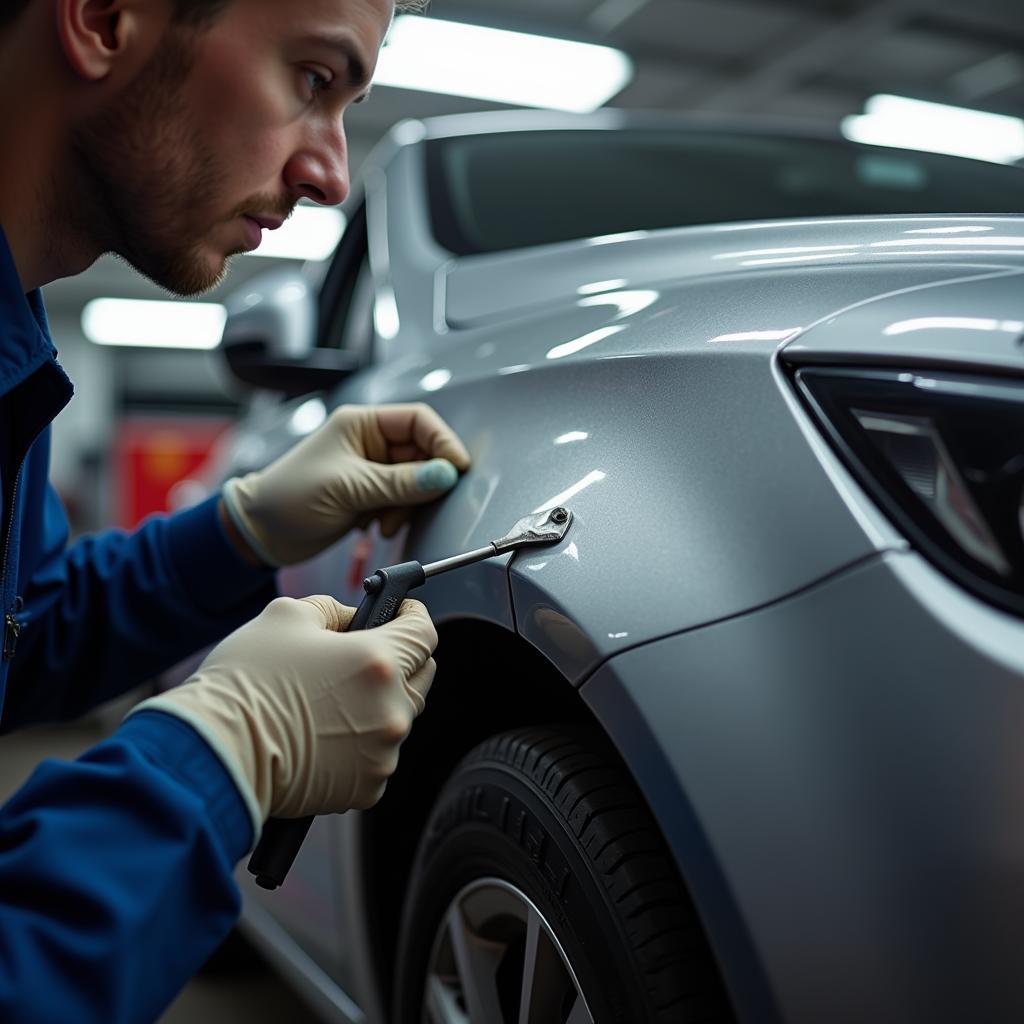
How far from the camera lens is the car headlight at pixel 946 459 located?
0.58 m

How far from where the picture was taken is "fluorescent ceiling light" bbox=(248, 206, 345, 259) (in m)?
8.73

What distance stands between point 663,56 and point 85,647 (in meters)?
5.83

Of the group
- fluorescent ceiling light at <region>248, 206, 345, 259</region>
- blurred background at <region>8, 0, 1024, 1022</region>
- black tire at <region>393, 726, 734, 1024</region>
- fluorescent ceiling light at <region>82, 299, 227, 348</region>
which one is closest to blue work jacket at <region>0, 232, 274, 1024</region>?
black tire at <region>393, 726, 734, 1024</region>

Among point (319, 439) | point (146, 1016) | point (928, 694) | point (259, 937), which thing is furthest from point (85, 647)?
point (928, 694)

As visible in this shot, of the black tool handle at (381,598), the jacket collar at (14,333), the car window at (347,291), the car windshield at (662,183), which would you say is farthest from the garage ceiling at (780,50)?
the black tool handle at (381,598)

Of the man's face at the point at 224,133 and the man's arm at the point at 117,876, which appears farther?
the man's face at the point at 224,133

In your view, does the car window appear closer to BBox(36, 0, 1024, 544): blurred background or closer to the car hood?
the car hood

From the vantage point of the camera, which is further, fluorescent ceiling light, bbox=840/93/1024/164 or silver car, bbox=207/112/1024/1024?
fluorescent ceiling light, bbox=840/93/1024/164

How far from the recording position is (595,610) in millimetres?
710

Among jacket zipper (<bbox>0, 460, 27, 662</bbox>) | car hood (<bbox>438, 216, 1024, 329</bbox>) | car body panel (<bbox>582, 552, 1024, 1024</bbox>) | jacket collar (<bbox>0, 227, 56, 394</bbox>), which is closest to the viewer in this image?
car body panel (<bbox>582, 552, 1024, 1024</bbox>)

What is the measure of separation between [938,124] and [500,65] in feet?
9.46

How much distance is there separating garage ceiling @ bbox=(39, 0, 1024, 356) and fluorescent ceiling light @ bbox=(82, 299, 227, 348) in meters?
6.50

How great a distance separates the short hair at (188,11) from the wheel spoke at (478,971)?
743 mm

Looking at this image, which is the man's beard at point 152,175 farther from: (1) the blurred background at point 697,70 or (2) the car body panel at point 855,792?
(1) the blurred background at point 697,70
